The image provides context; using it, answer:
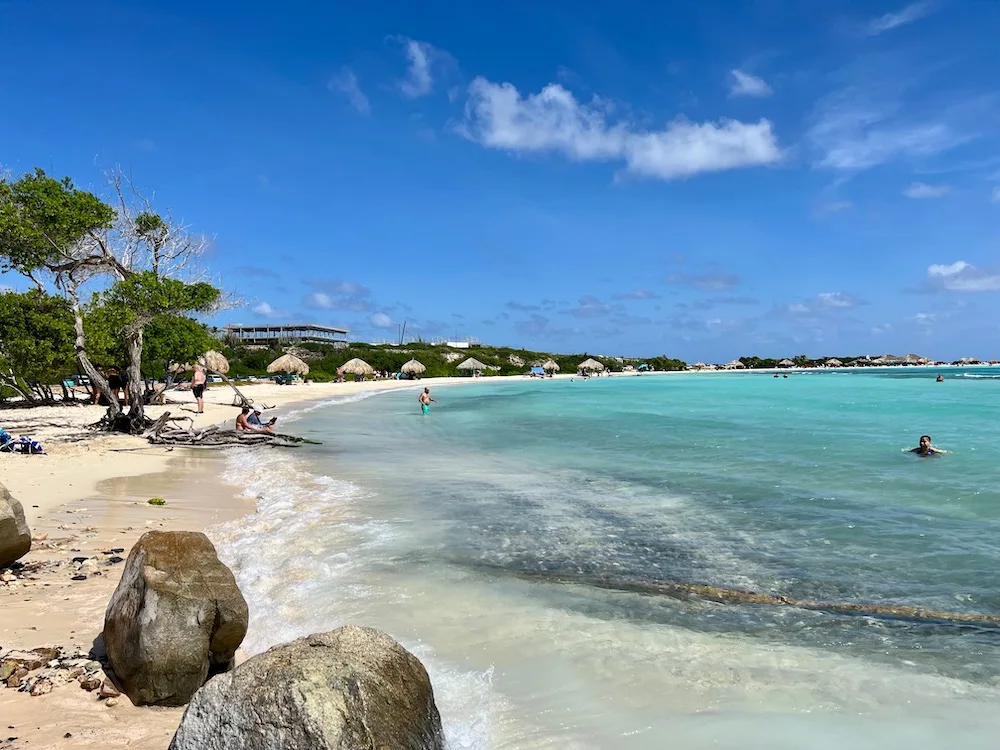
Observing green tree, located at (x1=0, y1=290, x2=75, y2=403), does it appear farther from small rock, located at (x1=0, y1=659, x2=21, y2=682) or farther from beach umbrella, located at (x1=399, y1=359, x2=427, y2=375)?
beach umbrella, located at (x1=399, y1=359, x2=427, y2=375)

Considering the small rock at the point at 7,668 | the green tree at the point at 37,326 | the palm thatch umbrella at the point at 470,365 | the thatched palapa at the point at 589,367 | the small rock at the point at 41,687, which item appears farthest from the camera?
the thatched palapa at the point at 589,367

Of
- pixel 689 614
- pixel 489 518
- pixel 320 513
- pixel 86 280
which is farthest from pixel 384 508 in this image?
pixel 86 280

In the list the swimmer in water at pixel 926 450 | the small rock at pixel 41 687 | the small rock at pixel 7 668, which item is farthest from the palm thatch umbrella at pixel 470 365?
the small rock at pixel 41 687

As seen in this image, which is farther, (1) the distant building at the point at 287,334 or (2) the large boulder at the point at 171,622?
(1) the distant building at the point at 287,334

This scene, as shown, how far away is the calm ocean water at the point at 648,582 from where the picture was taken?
392cm

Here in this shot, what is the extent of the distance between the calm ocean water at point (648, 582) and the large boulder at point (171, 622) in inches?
35.0

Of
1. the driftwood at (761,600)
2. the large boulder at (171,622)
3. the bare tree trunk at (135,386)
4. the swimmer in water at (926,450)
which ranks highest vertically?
the bare tree trunk at (135,386)

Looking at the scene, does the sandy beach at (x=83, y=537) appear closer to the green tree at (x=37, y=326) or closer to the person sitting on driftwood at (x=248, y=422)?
the person sitting on driftwood at (x=248, y=422)

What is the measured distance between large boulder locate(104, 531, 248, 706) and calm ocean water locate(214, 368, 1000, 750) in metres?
0.89

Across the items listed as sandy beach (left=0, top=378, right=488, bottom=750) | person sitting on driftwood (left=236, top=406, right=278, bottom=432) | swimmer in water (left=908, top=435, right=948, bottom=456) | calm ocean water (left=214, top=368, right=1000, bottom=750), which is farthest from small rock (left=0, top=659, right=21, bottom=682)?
swimmer in water (left=908, top=435, right=948, bottom=456)

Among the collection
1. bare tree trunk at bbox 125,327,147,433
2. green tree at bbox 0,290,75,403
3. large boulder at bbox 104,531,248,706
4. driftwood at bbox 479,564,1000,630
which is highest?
green tree at bbox 0,290,75,403

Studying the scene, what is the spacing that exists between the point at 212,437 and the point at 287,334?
190 ft

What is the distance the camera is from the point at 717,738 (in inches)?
143

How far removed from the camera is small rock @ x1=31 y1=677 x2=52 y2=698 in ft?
11.9
